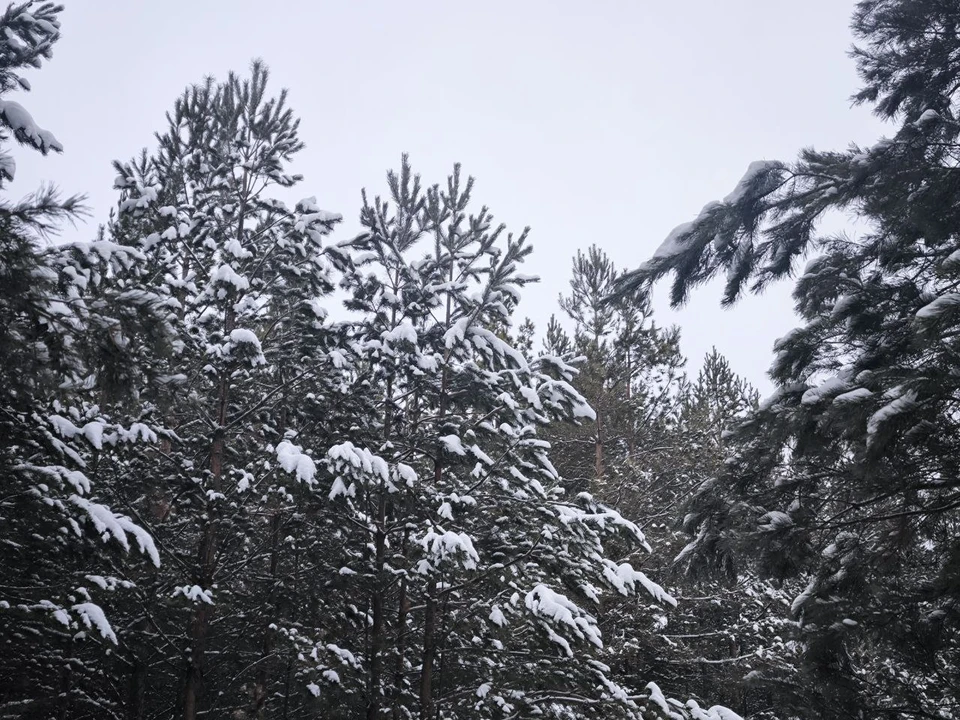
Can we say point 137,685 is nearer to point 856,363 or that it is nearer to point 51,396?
point 51,396

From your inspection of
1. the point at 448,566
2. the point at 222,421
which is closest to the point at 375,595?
the point at 448,566

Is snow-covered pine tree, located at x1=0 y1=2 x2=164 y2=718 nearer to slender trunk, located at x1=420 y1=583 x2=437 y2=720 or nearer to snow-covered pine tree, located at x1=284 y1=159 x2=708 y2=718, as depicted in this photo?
snow-covered pine tree, located at x1=284 y1=159 x2=708 y2=718

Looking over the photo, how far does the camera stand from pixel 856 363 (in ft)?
17.5

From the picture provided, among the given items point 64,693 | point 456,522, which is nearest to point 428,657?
point 456,522

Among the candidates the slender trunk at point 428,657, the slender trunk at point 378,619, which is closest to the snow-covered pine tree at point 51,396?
the slender trunk at point 378,619

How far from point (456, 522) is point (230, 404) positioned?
4.73 meters

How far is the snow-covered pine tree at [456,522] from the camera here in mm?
7637

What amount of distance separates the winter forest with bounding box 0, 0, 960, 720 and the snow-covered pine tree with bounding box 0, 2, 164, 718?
3 centimetres

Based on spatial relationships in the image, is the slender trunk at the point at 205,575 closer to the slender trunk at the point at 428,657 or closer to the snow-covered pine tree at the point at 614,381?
the slender trunk at the point at 428,657

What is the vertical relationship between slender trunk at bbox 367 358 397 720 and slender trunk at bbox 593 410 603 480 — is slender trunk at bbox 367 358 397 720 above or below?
below

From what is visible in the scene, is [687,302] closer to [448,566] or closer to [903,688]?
[448,566]

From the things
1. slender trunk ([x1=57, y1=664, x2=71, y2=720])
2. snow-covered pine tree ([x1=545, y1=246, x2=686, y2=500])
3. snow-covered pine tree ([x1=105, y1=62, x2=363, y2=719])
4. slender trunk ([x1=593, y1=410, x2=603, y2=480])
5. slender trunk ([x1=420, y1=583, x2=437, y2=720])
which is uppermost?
snow-covered pine tree ([x1=545, y1=246, x2=686, y2=500])

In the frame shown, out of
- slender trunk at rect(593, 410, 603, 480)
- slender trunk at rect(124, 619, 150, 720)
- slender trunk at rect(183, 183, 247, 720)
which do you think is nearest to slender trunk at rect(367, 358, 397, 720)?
slender trunk at rect(183, 183, 247, 720)

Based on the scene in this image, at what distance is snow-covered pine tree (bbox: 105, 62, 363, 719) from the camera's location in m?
7.98
